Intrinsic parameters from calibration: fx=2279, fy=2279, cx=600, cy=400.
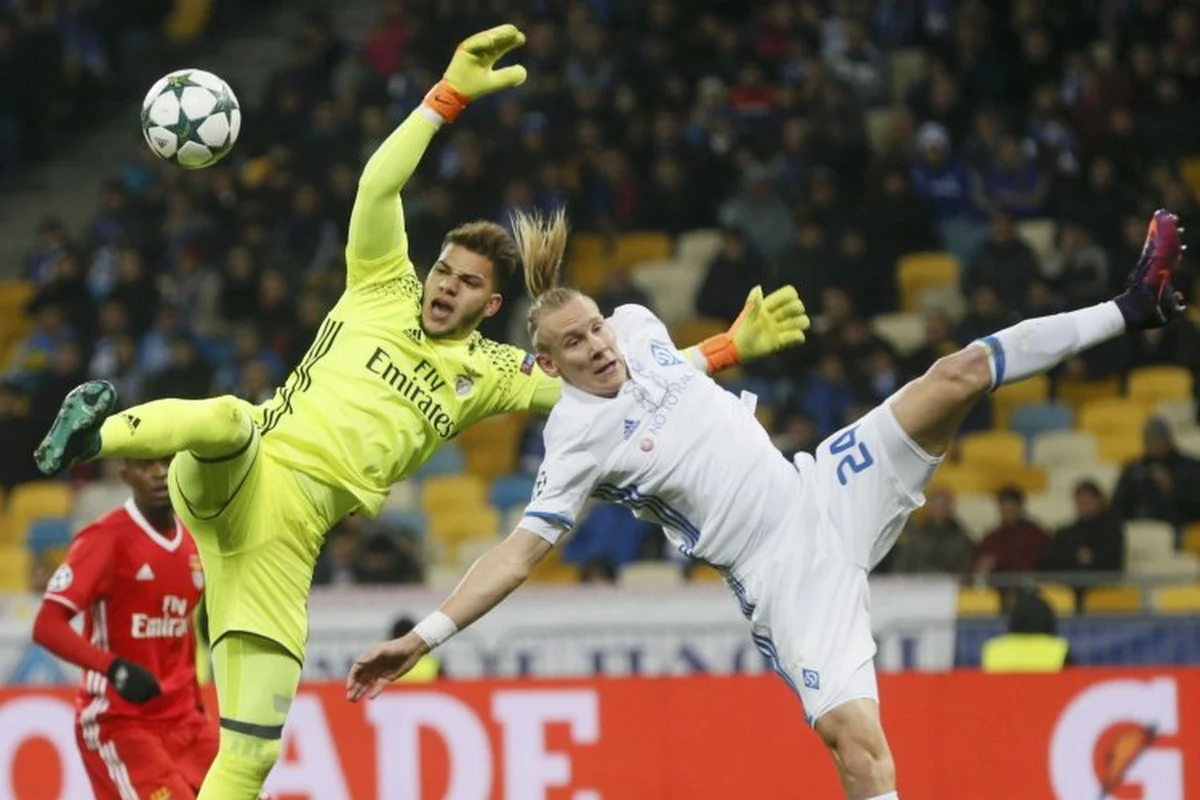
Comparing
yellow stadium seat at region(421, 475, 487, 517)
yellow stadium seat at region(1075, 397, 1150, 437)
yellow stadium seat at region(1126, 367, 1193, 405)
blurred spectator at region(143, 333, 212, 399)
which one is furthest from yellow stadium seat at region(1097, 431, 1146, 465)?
blurred spectator at region(143, 333, 212, 399)

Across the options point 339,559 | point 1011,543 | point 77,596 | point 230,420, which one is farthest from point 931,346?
point 230,420

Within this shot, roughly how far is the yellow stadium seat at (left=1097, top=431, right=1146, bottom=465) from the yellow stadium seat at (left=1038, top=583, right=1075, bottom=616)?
1944 mm

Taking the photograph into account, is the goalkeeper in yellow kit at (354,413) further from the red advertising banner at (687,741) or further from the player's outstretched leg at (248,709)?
the red advertising banner at (687,741)

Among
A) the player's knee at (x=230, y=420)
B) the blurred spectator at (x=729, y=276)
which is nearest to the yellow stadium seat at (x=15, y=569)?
the blurred spectator at (x=729, y=276)

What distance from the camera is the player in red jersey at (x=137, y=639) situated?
880cm

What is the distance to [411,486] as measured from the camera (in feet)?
55.3

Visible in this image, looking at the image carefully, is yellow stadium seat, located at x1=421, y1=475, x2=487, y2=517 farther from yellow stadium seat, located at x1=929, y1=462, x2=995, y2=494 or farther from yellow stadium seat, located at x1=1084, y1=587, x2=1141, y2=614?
yellow stadium seat, located at x1=1084, y1=587, x2=1141, y2=614

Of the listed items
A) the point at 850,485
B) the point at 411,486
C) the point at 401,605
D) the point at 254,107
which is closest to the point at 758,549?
the point at 850,485

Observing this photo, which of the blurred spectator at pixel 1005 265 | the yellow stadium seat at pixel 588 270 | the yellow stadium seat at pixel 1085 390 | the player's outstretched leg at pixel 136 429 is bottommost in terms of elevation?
the player's outstretched leg at pixel 136 429

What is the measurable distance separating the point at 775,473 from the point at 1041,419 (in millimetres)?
8237

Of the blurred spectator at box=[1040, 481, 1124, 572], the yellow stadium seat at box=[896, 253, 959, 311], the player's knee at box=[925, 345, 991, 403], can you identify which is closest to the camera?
the player's knee at box=[925, 345, 991, 403]

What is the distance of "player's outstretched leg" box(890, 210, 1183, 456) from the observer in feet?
24.8

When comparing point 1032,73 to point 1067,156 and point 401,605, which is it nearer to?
point 1067,156

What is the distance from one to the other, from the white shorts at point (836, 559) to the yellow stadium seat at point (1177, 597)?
5.68m
